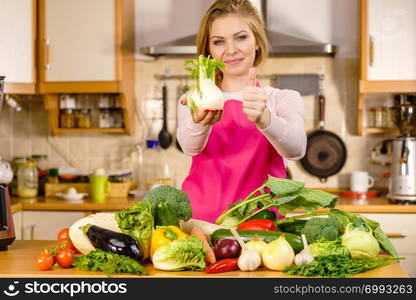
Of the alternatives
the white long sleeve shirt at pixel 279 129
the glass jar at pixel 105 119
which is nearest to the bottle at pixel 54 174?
the glass jar at pixel 105 119

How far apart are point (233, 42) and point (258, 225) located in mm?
794

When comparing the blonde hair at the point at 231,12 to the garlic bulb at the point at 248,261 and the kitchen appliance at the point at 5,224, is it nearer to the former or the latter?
the kitchen appliance at the point at 5,224

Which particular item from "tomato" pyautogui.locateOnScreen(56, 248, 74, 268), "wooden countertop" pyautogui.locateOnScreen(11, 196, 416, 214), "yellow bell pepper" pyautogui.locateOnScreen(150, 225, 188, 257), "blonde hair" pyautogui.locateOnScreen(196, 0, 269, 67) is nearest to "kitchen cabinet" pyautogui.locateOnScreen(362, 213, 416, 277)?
"wooden countertop" pyautogui.locateOnScreen(11, 196, 416, 214)

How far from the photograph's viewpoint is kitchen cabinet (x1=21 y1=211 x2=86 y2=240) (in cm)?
370

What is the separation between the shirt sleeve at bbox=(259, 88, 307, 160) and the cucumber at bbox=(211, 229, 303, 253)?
0.43 meters

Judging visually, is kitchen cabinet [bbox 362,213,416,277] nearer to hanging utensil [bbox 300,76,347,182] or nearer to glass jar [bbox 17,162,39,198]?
hanging utensil [bbox 300,76,347,182]

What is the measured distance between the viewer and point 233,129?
2420mm

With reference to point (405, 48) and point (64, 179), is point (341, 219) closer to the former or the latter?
point (405, 48)

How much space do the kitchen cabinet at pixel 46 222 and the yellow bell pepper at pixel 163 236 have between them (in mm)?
2227

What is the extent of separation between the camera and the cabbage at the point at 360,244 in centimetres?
155

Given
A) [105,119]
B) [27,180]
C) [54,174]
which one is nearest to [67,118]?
[105,119]

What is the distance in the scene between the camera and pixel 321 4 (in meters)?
4.13

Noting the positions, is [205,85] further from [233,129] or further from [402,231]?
[402,231]

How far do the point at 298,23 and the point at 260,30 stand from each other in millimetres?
1907
